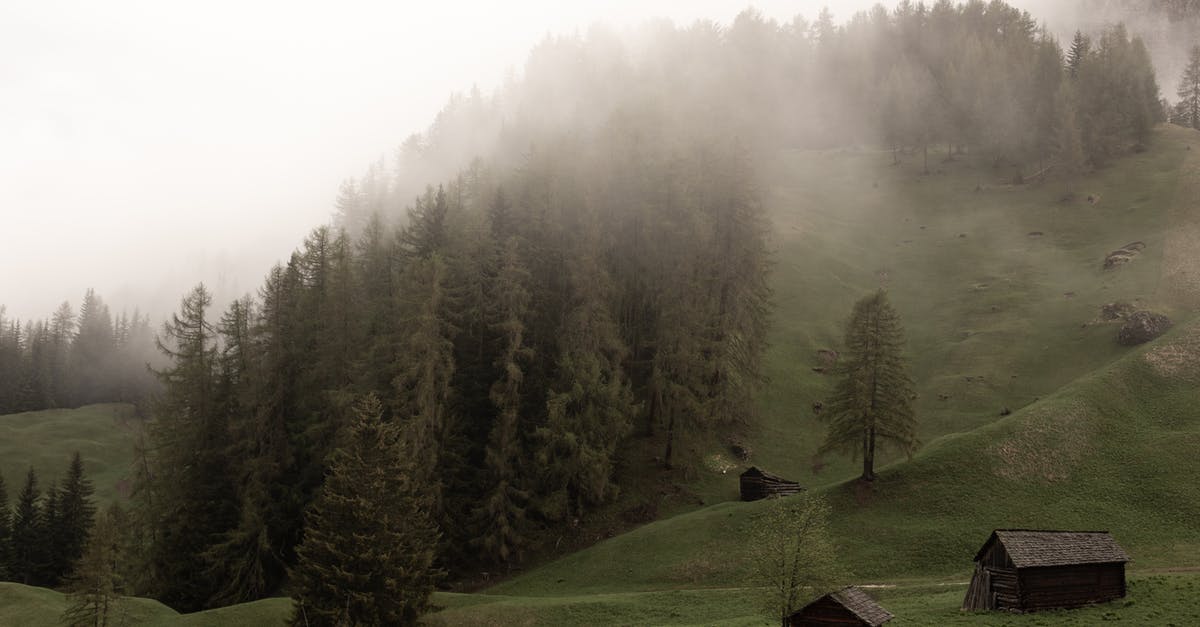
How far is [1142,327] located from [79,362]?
650ft

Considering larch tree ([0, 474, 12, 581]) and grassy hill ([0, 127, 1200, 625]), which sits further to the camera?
larch tree ([0, 474, 12, 581])

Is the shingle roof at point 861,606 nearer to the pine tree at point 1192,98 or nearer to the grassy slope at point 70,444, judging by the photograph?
the grassy slope at point 70,444

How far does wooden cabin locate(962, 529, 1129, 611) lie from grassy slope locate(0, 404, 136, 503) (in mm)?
113556

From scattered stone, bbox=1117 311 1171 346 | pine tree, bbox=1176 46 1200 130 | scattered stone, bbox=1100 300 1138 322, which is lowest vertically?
scattered stone, bbox=1117 311 1171 346

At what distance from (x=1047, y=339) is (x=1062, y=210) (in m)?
37.0

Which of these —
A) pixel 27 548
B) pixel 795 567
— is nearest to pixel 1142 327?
pixel 795 567

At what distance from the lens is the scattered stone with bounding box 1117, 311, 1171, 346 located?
58612 mm

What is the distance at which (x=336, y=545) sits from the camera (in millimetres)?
33031

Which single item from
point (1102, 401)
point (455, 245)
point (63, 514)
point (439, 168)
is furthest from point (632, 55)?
point (63, 514)

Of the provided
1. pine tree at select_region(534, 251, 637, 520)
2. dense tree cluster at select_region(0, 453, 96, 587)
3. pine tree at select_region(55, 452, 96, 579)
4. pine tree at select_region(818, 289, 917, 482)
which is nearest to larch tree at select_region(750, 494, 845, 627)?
pine tree at select_region(818, 289, 917, 482)

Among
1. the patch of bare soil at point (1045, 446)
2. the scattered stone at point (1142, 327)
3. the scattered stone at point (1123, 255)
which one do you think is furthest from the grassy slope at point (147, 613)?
the scattered stone at point (1123, 255)

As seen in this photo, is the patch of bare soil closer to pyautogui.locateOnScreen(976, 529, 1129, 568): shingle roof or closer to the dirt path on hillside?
pyautogui.locateOnScreen(976, 529, 1129, 568): shingle roof

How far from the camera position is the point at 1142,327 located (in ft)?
195

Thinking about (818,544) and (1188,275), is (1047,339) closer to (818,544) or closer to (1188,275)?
(1188,275)
